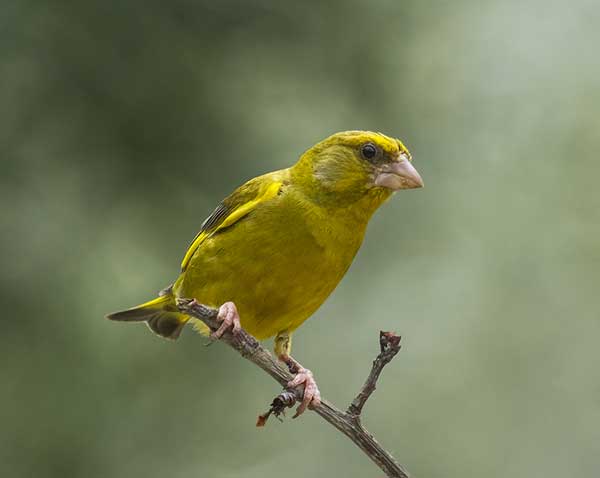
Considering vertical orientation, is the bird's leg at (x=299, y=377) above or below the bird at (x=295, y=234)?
below

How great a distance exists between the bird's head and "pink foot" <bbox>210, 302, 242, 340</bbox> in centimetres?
63

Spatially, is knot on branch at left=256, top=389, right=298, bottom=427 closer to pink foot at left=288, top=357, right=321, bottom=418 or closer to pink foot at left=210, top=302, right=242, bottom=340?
pink foot at left=288, top=357, right=321, bottom=418

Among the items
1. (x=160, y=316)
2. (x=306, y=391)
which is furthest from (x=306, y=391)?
(x=160, y=316)

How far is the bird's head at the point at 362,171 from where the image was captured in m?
3.52

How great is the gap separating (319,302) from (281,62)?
192cm

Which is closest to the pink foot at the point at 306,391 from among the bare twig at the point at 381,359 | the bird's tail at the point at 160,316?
the bare twig at the point at 381,359

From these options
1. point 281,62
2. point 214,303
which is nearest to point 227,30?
point 281,62

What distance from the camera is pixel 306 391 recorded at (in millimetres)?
3168

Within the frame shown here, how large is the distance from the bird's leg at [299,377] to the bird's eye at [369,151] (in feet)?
2.77

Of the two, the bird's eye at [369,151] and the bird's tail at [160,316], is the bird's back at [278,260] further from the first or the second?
the bird's tail at [160,316]

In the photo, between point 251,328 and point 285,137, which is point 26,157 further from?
point 251,328

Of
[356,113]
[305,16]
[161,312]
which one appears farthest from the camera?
[356,113]

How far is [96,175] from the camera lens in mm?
4539

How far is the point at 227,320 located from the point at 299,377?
40cm
